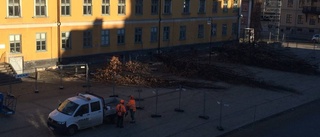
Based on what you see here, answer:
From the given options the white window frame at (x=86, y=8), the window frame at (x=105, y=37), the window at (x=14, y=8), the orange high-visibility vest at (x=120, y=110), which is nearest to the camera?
the orange high-visibility vest at (x=120, y=110)

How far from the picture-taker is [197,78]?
32.1 meters

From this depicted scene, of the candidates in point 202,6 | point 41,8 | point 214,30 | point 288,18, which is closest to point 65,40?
point 41,8

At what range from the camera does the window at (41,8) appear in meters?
31.7

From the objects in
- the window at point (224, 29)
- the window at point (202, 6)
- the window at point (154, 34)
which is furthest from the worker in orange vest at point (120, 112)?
the window at point (224, 29)

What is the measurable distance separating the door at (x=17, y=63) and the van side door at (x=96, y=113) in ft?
43.4

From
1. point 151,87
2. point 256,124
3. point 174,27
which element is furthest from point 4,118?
point 174,27

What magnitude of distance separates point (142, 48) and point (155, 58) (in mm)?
2320

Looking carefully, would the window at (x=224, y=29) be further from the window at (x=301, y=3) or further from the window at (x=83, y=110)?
the window at (x=83, y=110)

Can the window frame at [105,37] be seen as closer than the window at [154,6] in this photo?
Yes

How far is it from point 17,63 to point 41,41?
271 cm

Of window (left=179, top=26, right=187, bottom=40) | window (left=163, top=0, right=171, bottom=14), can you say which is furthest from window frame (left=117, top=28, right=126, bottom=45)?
window (left=179, top=26, right=187, bottom=40)

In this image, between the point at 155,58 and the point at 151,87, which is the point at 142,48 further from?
the point at 151,87

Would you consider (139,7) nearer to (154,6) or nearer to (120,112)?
(154,6)

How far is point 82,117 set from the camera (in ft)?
61.1
